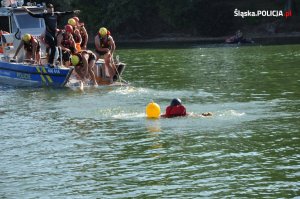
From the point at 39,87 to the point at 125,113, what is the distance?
29.3 feet

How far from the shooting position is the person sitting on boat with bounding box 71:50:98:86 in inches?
1278

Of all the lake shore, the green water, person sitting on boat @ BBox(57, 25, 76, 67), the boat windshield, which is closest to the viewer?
the green water

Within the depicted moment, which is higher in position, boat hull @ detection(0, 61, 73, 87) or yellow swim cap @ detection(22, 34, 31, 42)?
yellow swim cap @ detection(22, 34, 31, 42)

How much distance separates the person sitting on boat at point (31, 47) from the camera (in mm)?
34125

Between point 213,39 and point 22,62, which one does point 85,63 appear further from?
point 213,39

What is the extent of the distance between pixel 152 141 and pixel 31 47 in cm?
1460

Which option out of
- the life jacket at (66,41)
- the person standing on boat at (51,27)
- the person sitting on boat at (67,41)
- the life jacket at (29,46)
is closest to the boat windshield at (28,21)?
the person standing on boat at (51,27)

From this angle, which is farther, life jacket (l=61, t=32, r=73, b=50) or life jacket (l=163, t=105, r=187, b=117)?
life jacket (l=61, t=32, r=73, b=50)

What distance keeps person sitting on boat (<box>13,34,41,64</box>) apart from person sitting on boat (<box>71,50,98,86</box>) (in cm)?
209

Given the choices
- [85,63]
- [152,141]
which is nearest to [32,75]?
[85,63]

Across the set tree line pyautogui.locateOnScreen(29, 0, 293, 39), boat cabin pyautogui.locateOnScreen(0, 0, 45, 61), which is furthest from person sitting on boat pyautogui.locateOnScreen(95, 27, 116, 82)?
tree line pyautogui.locateOnScreen(29, 0, 293, 39)

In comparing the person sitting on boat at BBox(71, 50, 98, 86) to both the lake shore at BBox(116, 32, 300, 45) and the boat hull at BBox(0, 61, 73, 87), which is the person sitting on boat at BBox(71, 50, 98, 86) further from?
the lake shore at BBox(116, 32, 300, 45)

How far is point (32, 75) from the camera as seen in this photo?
111 feet

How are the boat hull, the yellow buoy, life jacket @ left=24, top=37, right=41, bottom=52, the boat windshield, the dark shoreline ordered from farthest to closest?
the dark shoreline < the boat windshield < life jacket @ left=24, top=37, right=41, bottom=52 < the boat hull < the yellow buoy
